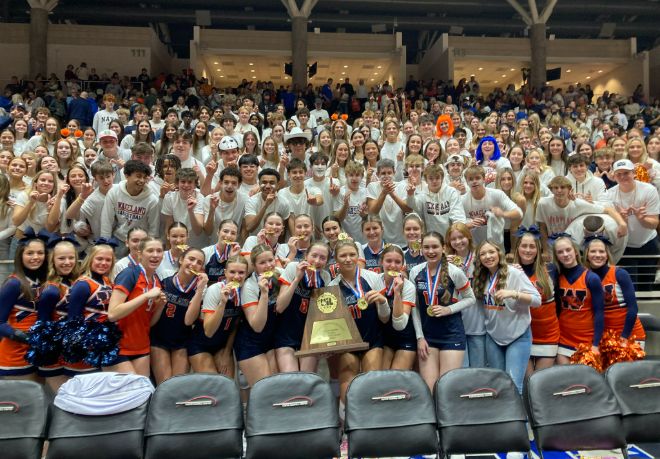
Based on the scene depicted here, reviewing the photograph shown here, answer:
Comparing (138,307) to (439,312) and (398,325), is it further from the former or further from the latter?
(439,312)

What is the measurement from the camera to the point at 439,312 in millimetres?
4734

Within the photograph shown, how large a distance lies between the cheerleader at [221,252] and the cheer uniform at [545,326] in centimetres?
284

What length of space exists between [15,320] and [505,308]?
4.10m

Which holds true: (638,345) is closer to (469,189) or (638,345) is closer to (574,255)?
(574,255)

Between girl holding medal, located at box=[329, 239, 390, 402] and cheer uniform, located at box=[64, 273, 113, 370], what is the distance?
1.92 m

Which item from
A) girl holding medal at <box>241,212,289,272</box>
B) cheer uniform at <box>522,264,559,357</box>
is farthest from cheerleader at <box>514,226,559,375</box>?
girl holding medal at <box>241,212,289,272</box>

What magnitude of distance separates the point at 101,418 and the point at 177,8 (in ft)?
93.1

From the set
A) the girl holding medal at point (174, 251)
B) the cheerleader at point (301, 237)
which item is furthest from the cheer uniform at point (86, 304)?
the cheerleader at point (301, 237)

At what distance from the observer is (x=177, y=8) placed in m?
28.2

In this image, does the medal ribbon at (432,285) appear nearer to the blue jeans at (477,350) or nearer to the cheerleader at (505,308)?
the cheerleader at (505,308)

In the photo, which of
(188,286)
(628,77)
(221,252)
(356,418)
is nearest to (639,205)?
(356,418)

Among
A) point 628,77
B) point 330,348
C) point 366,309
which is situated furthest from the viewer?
point 628,77

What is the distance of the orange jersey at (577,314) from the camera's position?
16.2 ft

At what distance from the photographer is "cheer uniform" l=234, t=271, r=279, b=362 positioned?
4699mm
